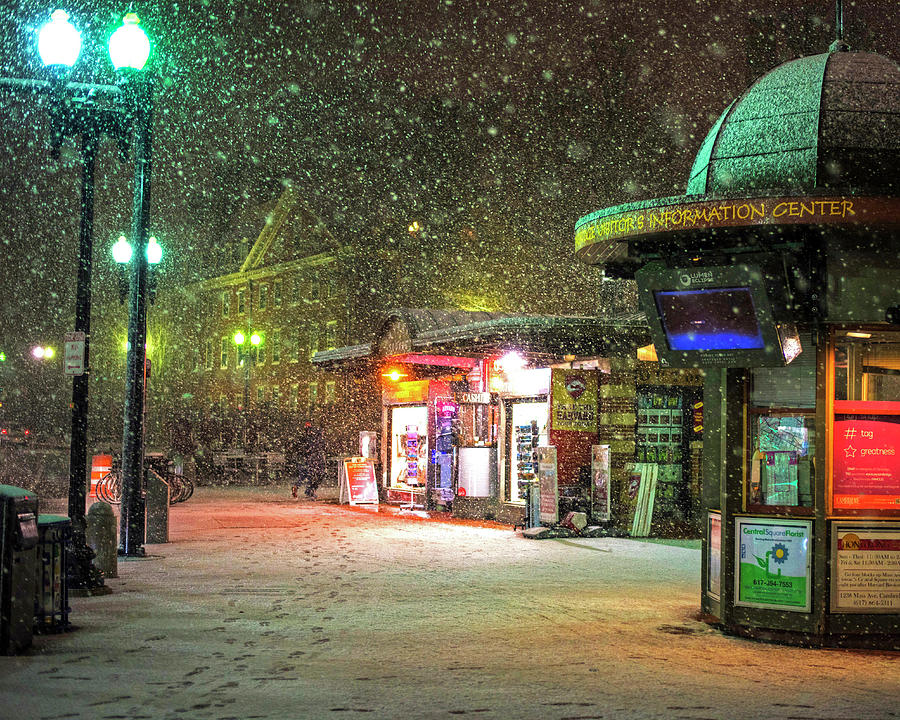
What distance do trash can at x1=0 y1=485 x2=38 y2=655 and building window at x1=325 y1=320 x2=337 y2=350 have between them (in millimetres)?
44277

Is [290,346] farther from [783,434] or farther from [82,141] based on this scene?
[783,434]

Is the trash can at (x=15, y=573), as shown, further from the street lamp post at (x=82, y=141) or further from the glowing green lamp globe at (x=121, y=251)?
the glowing green lamp globe at (x=121, y=251)

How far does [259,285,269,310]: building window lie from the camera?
2445 inches

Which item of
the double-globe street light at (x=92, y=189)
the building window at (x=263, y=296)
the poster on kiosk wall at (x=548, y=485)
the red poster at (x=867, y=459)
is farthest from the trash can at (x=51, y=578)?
Answer: the building window at (x=263, y=296)

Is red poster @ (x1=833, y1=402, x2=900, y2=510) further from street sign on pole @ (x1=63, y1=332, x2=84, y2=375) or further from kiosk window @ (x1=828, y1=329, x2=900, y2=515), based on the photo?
street sign on pole @ (x1=63, y1=332, x2=84, y2=375)

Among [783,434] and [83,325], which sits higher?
[83,325]

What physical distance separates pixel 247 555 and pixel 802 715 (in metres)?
10.1

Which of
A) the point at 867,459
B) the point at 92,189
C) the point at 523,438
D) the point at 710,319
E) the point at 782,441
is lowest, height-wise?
the point at 523,438

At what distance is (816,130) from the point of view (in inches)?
373

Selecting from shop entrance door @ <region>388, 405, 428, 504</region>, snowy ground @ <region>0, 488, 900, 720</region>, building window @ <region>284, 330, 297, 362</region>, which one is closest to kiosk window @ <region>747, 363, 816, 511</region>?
snowy ground @ <region>0, 488, 900, 720</region>

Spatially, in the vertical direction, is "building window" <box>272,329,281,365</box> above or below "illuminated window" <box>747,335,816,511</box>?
above

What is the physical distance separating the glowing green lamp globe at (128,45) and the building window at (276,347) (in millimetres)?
46809

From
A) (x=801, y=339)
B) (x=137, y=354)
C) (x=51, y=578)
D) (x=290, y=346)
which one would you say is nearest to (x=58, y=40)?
(x=137, y=354)

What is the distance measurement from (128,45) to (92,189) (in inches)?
76.2
